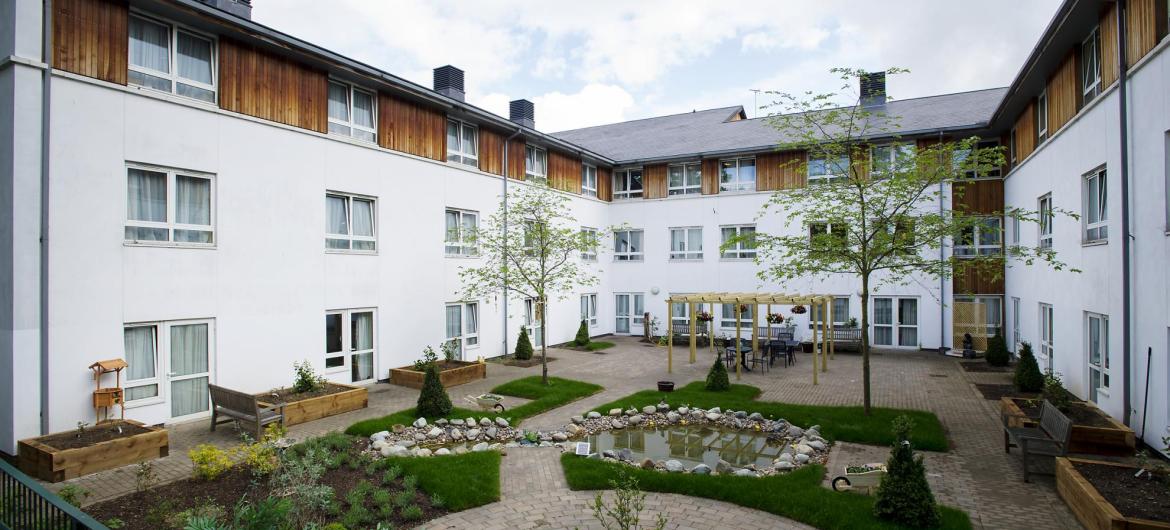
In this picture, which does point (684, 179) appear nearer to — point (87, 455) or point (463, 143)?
point (463, 143)

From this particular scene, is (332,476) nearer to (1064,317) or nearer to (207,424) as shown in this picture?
(207,424)

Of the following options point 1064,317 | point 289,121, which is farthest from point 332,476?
point 1064,317

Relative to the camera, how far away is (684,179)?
25.1 metres

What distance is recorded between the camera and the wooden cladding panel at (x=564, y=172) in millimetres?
22500

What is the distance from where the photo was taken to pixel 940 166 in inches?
417

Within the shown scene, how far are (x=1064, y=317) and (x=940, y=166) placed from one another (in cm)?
565

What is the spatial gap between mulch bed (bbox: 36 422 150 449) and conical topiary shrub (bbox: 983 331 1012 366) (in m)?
20.7

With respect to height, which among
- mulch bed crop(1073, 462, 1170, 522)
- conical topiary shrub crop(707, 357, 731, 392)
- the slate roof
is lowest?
conical topiary shrub crop(707, 357, 731, 392)

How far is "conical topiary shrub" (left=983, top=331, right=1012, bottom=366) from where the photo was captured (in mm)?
17781

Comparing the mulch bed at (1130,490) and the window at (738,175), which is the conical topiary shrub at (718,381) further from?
the window at (738,175)

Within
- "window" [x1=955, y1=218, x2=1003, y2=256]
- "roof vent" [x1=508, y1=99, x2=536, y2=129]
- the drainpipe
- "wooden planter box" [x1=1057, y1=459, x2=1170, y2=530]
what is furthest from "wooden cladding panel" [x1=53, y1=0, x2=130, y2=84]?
"window" [x1=955, y1=218, x2=1003, y2=256]

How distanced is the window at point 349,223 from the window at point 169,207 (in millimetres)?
2784

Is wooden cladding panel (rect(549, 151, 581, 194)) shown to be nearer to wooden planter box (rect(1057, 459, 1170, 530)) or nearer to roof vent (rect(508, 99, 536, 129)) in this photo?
roof vent (rect(508, 99, 536, 129))

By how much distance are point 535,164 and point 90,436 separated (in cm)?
1516
